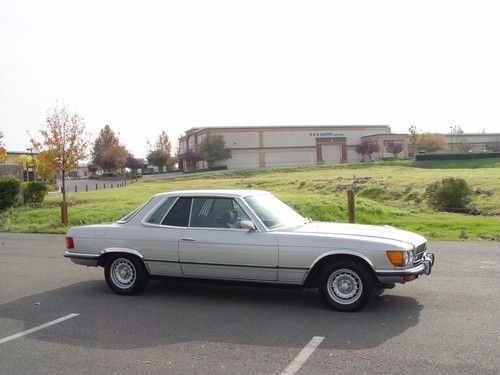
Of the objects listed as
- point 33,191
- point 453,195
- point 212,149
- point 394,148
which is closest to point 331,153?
point 394,148

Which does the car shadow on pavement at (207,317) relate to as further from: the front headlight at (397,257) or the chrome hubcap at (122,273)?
the front headlight at (397,257)

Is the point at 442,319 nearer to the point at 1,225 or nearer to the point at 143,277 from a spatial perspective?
the point at 143,277

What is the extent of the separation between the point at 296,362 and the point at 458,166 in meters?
63.2

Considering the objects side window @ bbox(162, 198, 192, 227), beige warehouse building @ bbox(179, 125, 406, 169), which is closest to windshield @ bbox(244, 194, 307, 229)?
side window @ bbox(162, 198, 192, 227)

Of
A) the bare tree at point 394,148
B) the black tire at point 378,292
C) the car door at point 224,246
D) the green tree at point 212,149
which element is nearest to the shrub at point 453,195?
the black tire at point 378,292

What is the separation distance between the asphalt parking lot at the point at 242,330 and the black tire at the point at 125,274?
0.18 metres

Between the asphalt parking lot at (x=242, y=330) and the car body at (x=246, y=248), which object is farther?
the car body at (x=246, y=248)

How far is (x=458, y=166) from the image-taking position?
6291 centimetres

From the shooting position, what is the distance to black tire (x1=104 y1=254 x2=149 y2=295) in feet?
24.2

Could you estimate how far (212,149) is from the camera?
80.4 m

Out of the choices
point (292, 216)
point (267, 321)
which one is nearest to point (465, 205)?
point (292, 216)

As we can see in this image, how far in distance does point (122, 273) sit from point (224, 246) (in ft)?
5.69

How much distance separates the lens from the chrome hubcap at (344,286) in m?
6.39

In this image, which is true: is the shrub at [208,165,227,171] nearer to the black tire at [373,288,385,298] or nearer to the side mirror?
the black tire at [373,288,385,298]
